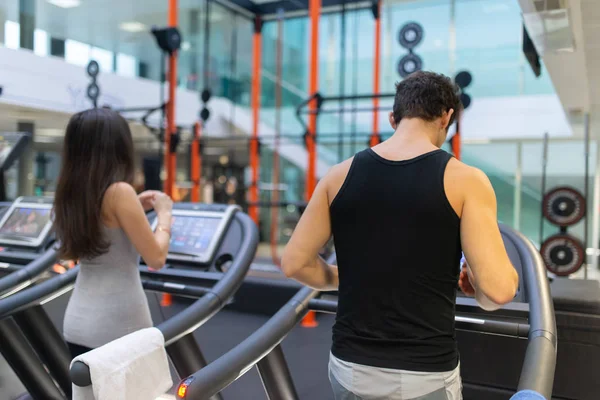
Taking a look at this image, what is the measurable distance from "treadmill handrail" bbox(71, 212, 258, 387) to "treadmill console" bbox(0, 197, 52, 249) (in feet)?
4.35

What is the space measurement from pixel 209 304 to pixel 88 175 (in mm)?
647

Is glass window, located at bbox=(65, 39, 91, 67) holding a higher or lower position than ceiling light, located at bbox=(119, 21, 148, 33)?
lower

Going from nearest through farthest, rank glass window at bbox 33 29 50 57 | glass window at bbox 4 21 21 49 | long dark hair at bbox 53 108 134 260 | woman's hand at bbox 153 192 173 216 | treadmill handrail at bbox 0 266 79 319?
long dark hair at bbox 53 108 134 260 < woman's hand at bbox 153 192 173 216 < treadmill handrail at bbox 0 266 79 319 < glass window at bbox 4 21 21 49 < glass window at bbox 33 29 50 57

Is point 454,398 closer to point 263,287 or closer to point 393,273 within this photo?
point 393,273

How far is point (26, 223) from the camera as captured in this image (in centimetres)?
331

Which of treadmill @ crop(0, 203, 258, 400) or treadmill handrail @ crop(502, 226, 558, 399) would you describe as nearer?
treadmill handrail @ crop(502, 226, 558, 399)

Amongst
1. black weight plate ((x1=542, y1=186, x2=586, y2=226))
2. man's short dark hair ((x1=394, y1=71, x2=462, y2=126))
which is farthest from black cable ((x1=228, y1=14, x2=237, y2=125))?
man's short dark hair ((x1=394, y1=71, x2=462, y2=126))

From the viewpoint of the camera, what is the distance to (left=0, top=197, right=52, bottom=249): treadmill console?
3.18 meters

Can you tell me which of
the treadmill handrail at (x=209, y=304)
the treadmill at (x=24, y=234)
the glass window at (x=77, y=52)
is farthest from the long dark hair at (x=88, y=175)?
the glass window at (x=77, y=52)

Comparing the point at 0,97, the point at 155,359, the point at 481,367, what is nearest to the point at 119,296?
the point at 155,359

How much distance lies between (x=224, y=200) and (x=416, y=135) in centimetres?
932

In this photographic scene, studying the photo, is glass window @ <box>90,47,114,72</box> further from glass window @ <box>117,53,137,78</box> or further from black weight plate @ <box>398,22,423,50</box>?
black weight plate @ <box>398,22,423,50</box>

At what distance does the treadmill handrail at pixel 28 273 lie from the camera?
8.00 ft

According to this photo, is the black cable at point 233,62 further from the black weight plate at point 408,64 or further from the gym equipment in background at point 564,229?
the gym equipment in background at point 564,229
